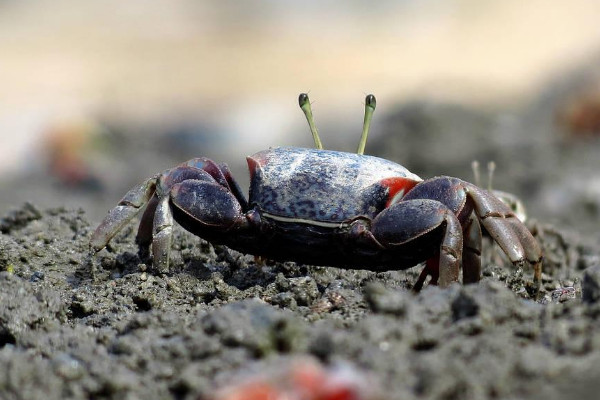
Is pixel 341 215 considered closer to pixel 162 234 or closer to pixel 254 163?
pixel 254 163

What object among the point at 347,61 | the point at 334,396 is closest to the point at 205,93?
the point at 347,61

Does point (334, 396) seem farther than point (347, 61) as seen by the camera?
No

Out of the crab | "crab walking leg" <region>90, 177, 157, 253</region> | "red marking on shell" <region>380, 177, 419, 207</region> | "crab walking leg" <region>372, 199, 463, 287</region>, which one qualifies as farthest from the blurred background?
"crab walking leg" <region>372, 199, 463, 287</region>

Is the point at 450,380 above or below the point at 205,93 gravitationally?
above

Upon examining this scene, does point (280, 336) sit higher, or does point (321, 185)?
point (321, 185)

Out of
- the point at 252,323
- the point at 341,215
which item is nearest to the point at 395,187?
the point at 341,215

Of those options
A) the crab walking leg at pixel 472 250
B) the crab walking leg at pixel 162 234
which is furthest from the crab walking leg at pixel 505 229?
the crab walking leg at pixel 162 234

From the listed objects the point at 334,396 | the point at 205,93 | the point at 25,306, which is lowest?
the point at 205,93

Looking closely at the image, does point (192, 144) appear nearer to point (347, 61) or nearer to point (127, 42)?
point (347, 61)
